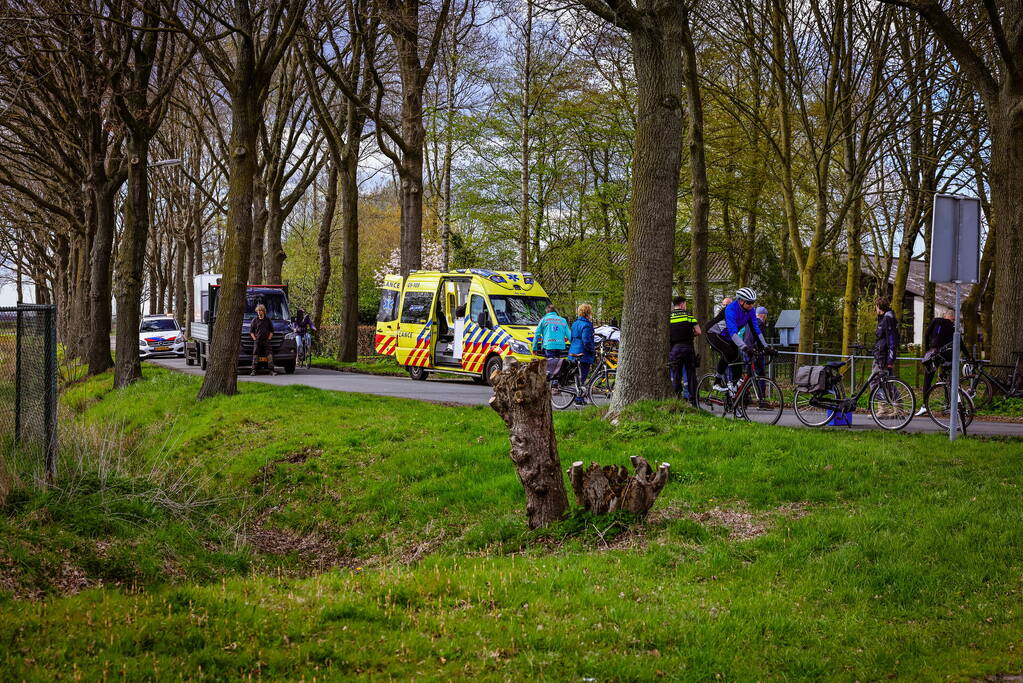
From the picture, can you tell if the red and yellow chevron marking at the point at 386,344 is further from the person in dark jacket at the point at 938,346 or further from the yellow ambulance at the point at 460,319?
the person in dark jacket at the point at 938,346

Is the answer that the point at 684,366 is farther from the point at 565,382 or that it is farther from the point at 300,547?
the point at 300,547

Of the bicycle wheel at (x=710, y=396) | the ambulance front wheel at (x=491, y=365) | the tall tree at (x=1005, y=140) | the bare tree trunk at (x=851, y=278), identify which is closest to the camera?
the bicycle wheel at (x=710, y=396)

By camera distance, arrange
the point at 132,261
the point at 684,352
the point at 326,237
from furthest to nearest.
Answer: the point at 326,237 < the point at 132,261 < the point at 684,352

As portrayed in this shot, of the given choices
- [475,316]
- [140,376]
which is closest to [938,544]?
[475,316]

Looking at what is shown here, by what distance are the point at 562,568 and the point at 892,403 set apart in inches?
353

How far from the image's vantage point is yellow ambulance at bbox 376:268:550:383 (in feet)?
74.7

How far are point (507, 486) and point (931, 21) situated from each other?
12.9 metres

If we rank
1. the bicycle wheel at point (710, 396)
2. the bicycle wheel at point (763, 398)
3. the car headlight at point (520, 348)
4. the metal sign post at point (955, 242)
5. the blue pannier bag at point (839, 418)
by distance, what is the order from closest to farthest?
the metal sign post at point (955, 242) → the blue pannier bag at point (839, 418) → the bicycle wheel at point (763, 398) → the bicycle wheel at point (710, 396) → the car headlight at point (520, 348)

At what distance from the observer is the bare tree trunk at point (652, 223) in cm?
1297

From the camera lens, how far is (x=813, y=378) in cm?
1422

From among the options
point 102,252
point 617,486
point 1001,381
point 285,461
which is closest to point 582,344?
point 285,461

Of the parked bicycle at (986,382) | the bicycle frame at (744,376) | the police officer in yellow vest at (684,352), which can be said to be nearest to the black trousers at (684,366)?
the police officer in yellow vest at (684,352)

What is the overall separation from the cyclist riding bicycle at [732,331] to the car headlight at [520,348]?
289 inches

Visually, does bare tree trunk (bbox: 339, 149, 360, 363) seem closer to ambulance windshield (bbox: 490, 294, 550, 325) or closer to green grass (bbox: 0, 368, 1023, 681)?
ambulance windshield (bbox: 490, 294, 550, 325)
